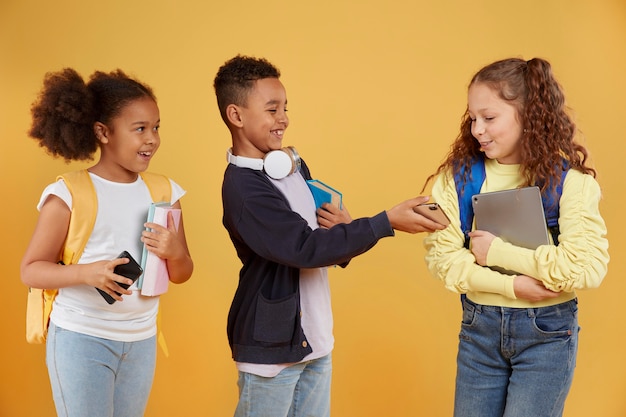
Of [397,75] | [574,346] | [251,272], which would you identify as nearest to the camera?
[574,346]

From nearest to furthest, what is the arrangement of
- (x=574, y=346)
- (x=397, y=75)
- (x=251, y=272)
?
1. (x=574, y=346)
2. (x=251, y=272)
3. (x=397, y=75)

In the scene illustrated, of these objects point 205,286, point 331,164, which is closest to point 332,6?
point 331,164

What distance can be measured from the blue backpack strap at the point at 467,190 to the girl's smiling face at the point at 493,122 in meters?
0.08

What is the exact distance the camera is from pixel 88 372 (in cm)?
225

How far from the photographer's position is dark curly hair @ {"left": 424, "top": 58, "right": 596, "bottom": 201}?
2199 millimetres

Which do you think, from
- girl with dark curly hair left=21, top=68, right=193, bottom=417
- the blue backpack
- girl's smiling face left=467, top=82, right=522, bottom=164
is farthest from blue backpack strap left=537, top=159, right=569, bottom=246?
girl with dark curly hair left=21, top=68, right=193, bottom=417

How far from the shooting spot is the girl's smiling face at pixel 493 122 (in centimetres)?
223

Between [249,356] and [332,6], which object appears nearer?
[249,356]

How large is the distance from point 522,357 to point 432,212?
0.45 m

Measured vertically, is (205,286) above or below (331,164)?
below

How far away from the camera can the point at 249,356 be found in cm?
228

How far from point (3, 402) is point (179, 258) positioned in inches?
77.4

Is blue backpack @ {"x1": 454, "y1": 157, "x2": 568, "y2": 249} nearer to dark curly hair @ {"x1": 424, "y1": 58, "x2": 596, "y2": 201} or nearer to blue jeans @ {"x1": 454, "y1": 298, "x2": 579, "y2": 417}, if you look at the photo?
dark curly hair @ {"x1": 424, "y1": 58, "x2": 596, "y2": 201}

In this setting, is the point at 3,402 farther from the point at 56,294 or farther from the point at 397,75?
the point at 397,75
